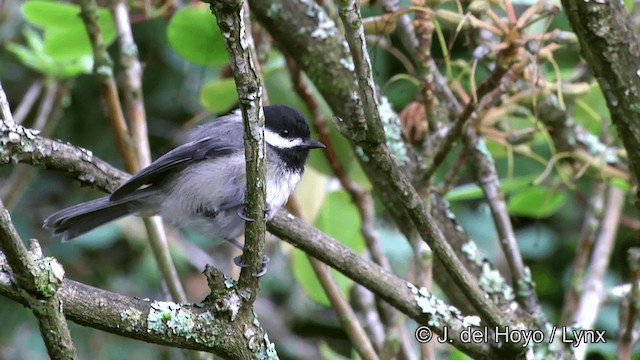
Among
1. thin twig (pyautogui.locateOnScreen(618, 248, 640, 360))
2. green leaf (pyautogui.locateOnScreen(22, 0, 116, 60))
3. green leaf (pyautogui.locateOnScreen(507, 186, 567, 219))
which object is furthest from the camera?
green leaf (pyautogui.locateOnScreen(507, 186, 567, 219))

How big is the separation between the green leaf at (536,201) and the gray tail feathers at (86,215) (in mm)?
1479

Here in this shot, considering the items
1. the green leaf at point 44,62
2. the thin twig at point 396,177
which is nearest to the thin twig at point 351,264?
the thin twig at point 396,177

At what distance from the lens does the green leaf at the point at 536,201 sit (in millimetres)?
3100

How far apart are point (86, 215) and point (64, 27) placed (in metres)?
0.71

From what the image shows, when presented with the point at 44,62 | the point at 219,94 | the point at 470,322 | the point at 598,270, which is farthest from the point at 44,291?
the point at 598,270

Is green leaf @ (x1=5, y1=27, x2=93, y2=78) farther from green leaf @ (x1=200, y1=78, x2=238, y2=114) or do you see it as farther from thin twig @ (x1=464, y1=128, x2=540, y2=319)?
thin twig @ (x1=464, y1=128, x2=540, y2=319)

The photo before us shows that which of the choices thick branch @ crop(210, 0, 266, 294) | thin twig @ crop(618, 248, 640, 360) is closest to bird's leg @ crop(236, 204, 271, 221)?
thick branch @ crop(210, 0, 266, 294)

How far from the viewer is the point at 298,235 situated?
220 centimetres

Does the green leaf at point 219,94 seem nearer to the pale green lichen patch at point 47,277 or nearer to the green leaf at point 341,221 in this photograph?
the green leaf at point 341,221

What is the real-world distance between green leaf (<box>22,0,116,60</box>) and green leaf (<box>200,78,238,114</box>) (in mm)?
454

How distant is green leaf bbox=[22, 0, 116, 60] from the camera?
2.76 metres

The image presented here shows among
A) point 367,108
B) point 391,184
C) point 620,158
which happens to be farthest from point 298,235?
point 620,158

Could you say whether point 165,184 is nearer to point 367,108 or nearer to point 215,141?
point 215,141

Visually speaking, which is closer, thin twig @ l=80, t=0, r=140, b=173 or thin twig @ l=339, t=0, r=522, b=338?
thin twig @ l=339, t=0, r=522, b=338
